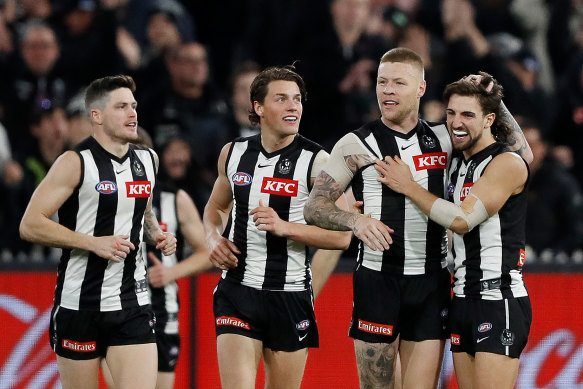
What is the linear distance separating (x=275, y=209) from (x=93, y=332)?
1.46 meters

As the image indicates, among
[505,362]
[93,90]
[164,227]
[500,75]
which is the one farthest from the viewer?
[500,75]

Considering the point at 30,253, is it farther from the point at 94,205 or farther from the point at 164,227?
the point at 94,205

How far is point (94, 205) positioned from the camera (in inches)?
266

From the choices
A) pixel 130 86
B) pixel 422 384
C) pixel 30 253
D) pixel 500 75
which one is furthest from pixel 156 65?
pixel 422 384

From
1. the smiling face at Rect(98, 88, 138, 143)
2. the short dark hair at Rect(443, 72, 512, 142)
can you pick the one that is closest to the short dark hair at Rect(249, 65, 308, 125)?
the smiling face at Rect(98, 88, 138, 143)

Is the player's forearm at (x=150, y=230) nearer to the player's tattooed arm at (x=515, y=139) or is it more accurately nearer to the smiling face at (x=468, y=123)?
the smiling face at (x=468, y=123)

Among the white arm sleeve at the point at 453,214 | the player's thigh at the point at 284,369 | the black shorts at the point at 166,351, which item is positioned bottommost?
the black shorts at the point at 166,351

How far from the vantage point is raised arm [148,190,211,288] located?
318 inches

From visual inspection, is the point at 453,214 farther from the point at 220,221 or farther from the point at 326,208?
the point at 220,221

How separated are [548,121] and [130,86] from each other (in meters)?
6.21

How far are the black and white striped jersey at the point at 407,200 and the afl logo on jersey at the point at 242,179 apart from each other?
75 cm

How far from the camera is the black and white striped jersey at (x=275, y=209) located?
6984 millimetres

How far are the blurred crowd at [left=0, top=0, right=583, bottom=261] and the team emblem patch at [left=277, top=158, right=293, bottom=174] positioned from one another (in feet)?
10.1

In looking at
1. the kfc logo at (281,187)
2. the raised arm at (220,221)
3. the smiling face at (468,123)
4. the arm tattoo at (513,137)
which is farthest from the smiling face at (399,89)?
the raised arm at (220,221)
